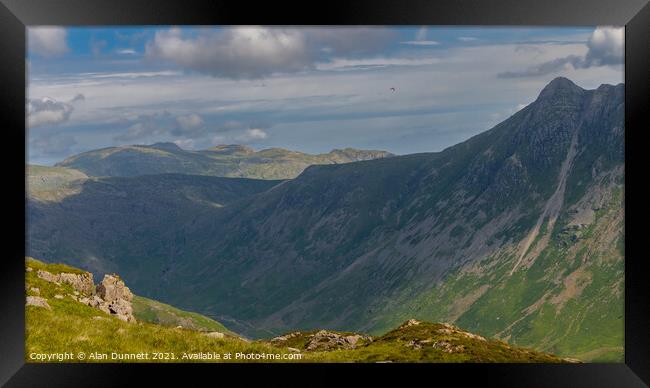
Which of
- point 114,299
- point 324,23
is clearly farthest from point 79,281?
point 324,23

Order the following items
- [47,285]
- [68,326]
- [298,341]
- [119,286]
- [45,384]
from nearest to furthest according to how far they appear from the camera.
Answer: [45,384] < [68,326] < [47,285] < [119,286] < [298,341]

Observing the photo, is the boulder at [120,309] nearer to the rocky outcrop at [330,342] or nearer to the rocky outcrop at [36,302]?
the rocky outcrop at [36,302]

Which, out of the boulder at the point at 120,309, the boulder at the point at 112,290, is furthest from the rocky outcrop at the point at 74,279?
the boulder at the point at 120,309

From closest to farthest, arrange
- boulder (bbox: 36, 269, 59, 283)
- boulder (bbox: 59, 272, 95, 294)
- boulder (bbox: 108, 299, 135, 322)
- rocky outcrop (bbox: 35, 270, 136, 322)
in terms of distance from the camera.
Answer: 1. rocky outcrop (bbox: 35, 270, 136, 322)
2. boulder (bbox: 36, 269, 59, 283)
3. boulder (bbox: 108, 299, 135, 322)
4. boulder (bbox: 59, 272, 95, 294)

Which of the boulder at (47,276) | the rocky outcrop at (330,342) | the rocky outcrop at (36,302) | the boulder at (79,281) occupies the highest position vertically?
the rocky outcrop at (36,302)

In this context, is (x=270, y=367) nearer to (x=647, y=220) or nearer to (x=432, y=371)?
(x=432, y=371)

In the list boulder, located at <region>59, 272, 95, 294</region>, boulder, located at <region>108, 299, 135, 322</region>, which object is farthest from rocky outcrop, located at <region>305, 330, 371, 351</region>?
boulder, located at <region>59, 272, 95, 294</region>

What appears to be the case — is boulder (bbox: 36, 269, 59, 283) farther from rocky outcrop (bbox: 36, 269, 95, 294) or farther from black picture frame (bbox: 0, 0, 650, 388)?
black picture frame (bbox: 0, 0, 650, 388)

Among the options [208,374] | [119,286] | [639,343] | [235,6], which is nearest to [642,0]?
[639,343]
